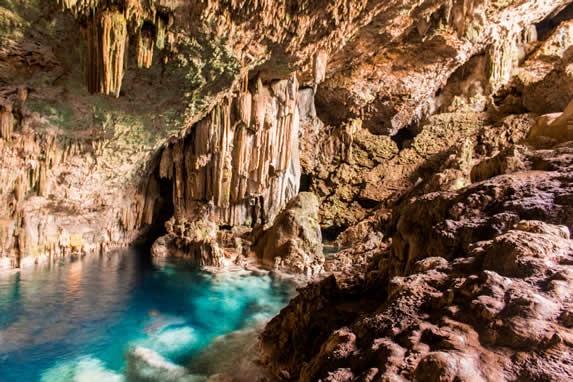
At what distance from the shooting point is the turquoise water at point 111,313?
515cm

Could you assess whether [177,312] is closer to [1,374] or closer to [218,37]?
[1,374]

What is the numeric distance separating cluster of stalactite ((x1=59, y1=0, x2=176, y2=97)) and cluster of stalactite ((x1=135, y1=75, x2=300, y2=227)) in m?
4.44

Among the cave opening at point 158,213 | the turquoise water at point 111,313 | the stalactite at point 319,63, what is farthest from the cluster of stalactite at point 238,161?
the turquoise water at point 111,313

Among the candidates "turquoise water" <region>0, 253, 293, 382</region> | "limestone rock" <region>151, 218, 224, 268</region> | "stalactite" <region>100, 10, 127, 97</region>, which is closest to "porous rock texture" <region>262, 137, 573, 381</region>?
"turquoise water" <region>0, 253, 293, 382</region>

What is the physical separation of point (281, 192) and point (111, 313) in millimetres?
7579

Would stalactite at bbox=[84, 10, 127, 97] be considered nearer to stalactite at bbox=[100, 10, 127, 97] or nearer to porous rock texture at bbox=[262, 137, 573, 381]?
stalactite at bbox=[100, 10, 127, 97]

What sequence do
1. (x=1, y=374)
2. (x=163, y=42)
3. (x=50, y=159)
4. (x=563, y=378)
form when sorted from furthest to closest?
(x=50, y=159)
(x=163, y=42)
(x=1, y=374)
(x=563, y=378)

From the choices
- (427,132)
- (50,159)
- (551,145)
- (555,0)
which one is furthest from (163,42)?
(555,0)

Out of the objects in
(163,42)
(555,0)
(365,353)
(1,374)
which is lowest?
(1,374)

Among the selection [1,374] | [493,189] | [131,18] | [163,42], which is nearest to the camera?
[493,189]

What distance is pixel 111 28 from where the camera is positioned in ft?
17.4

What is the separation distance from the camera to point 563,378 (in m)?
1.46

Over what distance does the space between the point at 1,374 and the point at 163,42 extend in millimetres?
5325

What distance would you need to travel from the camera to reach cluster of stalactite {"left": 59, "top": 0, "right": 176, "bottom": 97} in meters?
5.20
